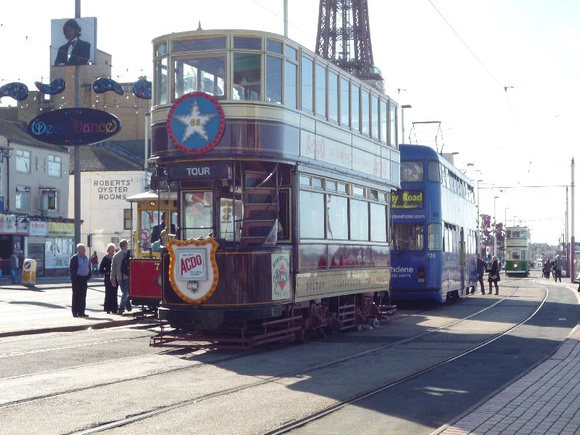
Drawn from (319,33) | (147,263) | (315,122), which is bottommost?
(147,263)

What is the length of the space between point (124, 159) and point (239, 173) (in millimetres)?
60318

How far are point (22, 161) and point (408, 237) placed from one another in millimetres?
37784

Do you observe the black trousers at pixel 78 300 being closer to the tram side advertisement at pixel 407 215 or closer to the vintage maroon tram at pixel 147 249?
the vintage maroon tram at pixel 147 249

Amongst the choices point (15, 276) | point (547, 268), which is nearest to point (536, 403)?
point (15, 276)

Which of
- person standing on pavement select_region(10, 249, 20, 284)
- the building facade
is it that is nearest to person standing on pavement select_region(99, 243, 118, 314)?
person standing on pavement select_region(10, 249, 20, 284)

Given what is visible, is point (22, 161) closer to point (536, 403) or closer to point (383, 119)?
point (383, 119)

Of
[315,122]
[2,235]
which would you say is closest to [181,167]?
[315,122]

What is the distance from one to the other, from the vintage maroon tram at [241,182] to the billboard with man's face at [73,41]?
46.5 feet

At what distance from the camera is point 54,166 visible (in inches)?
2496

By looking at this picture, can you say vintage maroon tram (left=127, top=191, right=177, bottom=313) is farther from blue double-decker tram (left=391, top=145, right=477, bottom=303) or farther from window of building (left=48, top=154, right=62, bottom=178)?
window of building (left=48, top=154, right=62, bottom=178)

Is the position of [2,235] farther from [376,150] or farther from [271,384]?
[271,384]

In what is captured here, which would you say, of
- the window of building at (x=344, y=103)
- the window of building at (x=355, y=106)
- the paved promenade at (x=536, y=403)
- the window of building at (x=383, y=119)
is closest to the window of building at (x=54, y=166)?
the window of building at (x=383, y=119)

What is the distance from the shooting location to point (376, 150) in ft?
65.7

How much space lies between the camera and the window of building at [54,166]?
6275 cm
